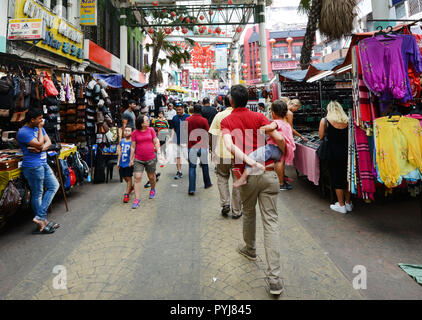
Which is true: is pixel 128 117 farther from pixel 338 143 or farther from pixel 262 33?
pixel 262 33

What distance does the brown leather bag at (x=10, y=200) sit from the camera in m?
3.79

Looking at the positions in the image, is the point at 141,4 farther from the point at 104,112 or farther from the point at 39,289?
the point at 39,289

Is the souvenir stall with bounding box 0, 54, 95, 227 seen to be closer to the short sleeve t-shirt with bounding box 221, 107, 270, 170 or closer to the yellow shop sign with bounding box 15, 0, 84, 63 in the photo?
the short sleeve t-shirt with bounding box 221, 107, 270, 170

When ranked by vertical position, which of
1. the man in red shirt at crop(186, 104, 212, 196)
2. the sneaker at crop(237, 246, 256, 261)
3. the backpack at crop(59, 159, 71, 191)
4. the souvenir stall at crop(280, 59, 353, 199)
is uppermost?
the souvenir stall at crop(280, 59, 353, 199)

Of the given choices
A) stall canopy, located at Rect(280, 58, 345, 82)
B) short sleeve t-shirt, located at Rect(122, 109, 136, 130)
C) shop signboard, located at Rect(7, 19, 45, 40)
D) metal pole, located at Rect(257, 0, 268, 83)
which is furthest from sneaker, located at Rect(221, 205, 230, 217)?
metal pole, located at Rect(257, 0, 268, 83)

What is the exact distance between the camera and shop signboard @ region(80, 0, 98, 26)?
40.8 ft

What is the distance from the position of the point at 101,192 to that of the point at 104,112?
2418 millimetres

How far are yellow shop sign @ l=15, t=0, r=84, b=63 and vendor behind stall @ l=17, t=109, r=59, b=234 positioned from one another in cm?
636

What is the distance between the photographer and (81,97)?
711cm

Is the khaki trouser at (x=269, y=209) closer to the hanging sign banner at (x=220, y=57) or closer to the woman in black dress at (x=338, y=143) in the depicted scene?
the woman in black dress at (x=338, y=143)

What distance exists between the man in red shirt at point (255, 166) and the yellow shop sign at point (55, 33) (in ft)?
29.7

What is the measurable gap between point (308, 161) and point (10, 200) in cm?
566

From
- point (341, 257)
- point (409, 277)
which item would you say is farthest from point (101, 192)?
point (409, 277)

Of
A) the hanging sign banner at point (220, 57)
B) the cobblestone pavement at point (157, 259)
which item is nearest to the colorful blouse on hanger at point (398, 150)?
the cobblestone pavement at point (157, 259)
